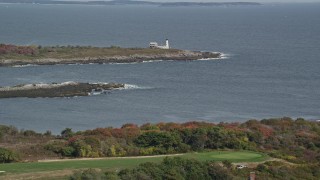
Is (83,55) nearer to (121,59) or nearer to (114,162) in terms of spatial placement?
(121,59)

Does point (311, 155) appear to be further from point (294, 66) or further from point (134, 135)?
point (294, 66)

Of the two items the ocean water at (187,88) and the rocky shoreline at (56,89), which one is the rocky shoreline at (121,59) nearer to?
the ocean water at (187,88)

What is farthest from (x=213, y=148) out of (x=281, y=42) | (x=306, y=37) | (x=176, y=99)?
(x=306, y=37)

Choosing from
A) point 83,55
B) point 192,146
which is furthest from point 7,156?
point 83,55

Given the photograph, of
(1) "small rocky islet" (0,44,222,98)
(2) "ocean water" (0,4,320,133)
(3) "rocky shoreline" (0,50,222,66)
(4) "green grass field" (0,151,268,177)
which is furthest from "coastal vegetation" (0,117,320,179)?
(1) "small rocky islet" (0,44,222,98)

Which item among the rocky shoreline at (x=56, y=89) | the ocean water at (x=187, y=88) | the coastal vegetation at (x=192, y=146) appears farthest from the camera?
the rocky shoreline at (x=56, y=89)

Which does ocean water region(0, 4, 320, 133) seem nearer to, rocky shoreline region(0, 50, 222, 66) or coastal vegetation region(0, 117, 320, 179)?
rocky shoreline region(0, 50, 222, 66)

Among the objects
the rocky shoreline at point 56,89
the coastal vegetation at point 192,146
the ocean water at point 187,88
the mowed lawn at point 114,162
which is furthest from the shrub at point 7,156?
the rocky shoreline at point 56,89
